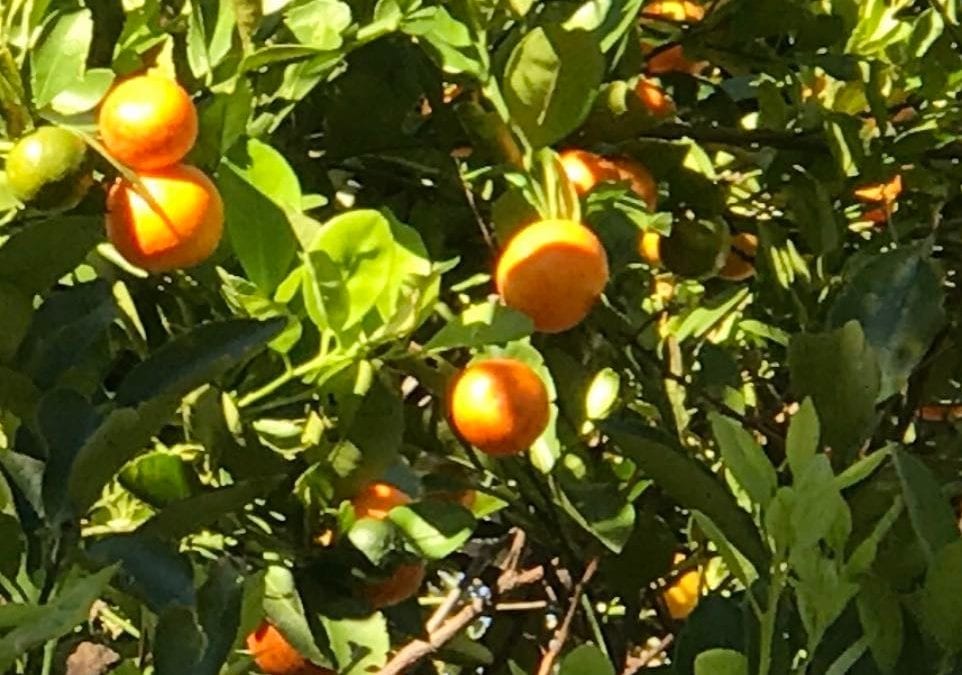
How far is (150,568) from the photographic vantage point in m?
0.59

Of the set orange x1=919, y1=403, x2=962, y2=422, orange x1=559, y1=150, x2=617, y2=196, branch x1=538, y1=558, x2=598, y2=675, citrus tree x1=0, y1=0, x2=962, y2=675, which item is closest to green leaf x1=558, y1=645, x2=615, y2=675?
citrus tree x1=0, y1=0, x2=962, y2=675

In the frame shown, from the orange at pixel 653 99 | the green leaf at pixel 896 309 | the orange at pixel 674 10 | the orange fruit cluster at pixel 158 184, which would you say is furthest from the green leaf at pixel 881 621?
the orange at pixel 674 10

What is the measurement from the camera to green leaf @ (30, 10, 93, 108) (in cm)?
66

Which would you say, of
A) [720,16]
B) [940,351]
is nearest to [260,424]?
[720,16]

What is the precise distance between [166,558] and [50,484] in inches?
2.0

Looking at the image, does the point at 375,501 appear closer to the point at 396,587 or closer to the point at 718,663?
the point at 396,587

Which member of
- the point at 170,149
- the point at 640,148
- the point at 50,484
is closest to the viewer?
the point at 50,484

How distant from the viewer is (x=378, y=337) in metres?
0.71

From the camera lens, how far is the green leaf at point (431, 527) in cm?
77

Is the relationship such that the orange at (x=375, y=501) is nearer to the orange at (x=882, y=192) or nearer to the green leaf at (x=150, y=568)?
the green leaf at (x=150, y=568)

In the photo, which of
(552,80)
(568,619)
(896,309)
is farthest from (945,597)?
(568,619)

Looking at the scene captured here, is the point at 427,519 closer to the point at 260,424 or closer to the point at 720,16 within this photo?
the point at 260,424

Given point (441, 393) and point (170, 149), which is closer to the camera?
point (170, 149)

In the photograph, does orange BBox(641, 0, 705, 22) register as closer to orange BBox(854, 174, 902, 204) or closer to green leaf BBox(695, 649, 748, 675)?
orange BBox(854, 174, 902, 204)
